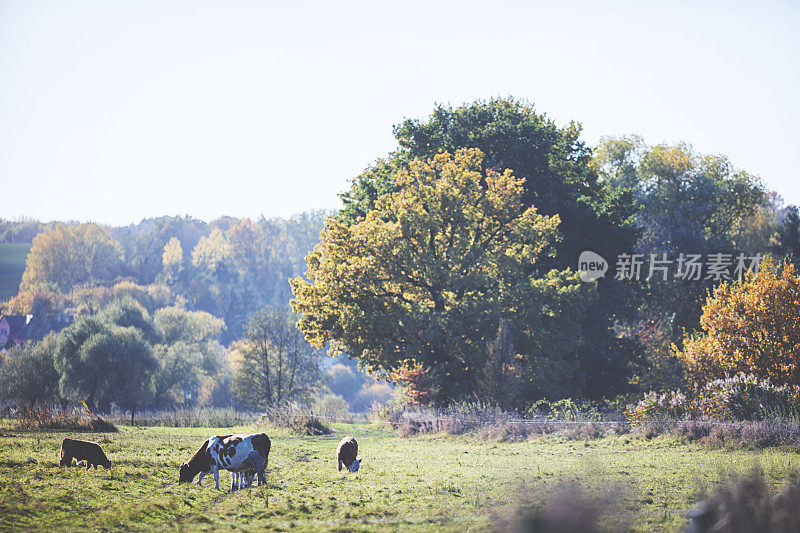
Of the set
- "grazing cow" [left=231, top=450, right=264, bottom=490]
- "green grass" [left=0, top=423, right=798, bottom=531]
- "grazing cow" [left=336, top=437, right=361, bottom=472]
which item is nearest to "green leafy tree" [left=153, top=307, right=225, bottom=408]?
"green grass" [left=0, top=423, right=798, bottom=531]

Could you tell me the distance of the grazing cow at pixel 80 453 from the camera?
17.5 metres

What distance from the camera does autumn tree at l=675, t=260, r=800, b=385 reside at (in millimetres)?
32969

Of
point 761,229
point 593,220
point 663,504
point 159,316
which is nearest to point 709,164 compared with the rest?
point 761,229

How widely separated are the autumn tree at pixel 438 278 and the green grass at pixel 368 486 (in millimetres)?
12623

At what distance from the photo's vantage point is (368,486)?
16.2 m

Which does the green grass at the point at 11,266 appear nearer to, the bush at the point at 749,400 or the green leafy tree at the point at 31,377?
the green leafy tree at the point at 31,377

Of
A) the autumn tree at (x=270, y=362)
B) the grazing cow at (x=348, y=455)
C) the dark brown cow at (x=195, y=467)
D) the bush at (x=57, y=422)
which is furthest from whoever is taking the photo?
the autumn tree at (x=270, y=362)

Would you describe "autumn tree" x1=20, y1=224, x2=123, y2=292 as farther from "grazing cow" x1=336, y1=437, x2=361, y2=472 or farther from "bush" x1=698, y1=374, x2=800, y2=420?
"bush" x1=698, y1=374, x2=800, y2=420

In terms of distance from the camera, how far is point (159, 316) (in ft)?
346

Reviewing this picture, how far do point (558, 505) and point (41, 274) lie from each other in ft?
505

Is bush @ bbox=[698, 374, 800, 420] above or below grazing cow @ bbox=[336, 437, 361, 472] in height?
above

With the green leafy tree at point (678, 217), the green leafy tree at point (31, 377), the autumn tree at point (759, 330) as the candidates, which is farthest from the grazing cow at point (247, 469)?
the green leafy tree at point (31, 377)

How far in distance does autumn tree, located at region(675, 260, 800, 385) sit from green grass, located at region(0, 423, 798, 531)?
40.8ft

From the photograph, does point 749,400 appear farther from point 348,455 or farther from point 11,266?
point 11,266
